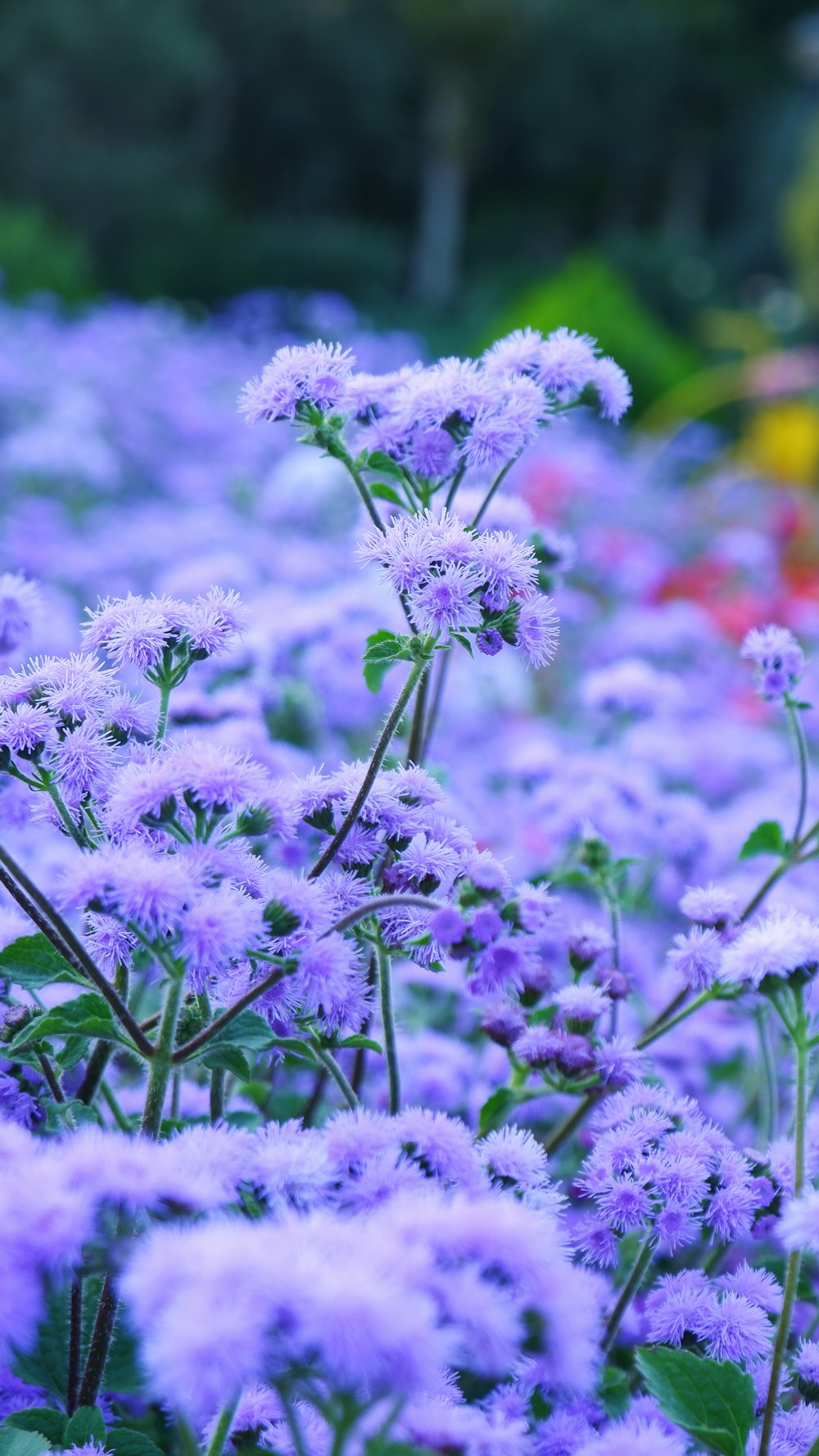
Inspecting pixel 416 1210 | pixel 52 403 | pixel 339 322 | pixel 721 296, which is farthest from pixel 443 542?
pixel 721 296

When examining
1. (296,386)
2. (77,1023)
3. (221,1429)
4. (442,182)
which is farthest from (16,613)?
(442,182)

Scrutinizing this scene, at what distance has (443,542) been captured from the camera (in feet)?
3.86

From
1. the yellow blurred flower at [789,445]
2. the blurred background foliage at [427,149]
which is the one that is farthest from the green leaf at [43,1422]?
the blurred background foliage at [427,149]

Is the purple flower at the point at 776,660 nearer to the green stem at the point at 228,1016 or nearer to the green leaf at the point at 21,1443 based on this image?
the green stem at the point at 228,1016

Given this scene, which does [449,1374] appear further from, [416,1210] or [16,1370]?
[16,1370]

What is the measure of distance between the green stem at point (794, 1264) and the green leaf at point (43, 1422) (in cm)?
61

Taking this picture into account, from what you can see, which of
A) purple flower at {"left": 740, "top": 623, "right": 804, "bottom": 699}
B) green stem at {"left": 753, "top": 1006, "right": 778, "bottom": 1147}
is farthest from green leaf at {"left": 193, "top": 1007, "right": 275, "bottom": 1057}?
purple flower at {"left": 740, "top": 623, "right": 804, "bottom": 699}

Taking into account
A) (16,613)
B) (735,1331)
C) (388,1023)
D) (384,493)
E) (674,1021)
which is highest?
(384,493)

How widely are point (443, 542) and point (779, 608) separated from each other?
13.1 feet

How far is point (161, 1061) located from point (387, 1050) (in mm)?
259

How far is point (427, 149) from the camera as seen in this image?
2542cm

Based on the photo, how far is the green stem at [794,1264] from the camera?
3.70 feet

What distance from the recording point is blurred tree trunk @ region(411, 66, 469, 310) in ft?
80.2

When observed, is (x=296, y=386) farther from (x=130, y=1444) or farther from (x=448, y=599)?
(x=130, y=1444)
